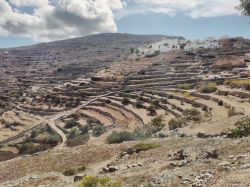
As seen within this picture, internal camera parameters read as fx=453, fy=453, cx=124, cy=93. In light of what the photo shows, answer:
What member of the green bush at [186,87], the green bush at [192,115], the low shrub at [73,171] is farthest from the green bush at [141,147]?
the green bush at [186,87]

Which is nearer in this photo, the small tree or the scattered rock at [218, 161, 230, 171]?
the scattered rock at [218, 161, 230, 171]

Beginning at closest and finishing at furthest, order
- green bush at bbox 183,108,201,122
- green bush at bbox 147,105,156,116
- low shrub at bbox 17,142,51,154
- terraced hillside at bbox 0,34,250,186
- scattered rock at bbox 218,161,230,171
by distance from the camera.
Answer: scattered rock at bbox 218,161,230,171
terraced hillside at bbox 0,34,250,186
low shrub at bbox 17,142,51,154
green bush at bbox 183,108,201,122
green bush at bbox 147,105,156,116

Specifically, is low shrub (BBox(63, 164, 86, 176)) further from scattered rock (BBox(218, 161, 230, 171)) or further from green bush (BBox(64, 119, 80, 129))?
green bush (BBox(64, 119, 80, 129))

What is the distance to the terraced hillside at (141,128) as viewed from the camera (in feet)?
68.8

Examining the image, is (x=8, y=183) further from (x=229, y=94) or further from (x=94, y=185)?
(x=229, y=94)

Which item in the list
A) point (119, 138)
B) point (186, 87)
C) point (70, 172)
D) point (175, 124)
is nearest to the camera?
point (70, 172)

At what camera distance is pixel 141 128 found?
49.7m

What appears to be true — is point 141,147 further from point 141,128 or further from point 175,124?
point 141,128

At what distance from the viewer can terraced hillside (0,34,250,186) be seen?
826 inches

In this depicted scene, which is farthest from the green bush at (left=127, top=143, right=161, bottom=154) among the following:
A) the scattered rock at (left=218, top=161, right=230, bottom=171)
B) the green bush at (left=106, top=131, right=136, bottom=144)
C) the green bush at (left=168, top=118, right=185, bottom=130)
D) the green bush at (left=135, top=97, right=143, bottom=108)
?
the green bush at (left=135, top=97, right=143, bottom=108)

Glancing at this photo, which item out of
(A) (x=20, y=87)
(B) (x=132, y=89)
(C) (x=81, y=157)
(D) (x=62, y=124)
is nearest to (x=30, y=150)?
(C) (x=81, y=157)

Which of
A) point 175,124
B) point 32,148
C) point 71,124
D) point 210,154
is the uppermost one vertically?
point 210,154

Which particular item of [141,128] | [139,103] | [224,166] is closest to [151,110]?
[139,103]

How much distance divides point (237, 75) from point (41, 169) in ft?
204
